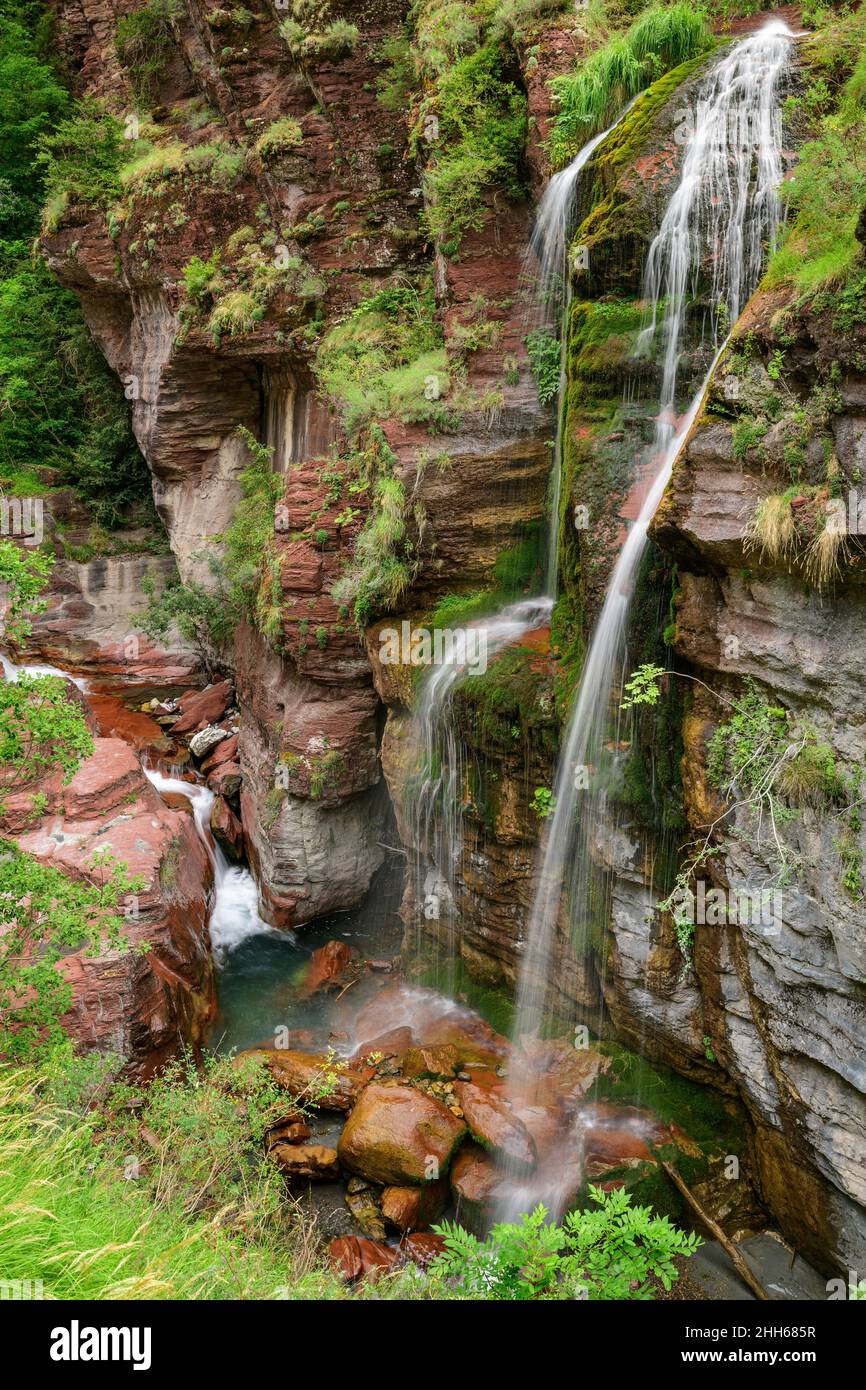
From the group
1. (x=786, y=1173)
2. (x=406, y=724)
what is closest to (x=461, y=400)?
(x=406, y=724)

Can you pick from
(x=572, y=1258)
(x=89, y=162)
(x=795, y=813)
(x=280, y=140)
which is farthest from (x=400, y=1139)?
(x=89, y=162)

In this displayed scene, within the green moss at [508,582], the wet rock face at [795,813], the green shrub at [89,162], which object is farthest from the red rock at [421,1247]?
the green shrub at [89,162]

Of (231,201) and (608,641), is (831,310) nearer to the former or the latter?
(608,641)

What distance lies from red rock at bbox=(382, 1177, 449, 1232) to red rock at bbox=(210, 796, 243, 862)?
646cm

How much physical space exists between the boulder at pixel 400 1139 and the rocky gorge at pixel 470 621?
33 mm

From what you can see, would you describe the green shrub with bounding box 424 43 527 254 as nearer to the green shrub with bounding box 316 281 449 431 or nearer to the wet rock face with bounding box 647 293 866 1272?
the green shrub with bounding box 316 281 449 431

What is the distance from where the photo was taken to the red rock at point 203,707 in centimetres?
1525

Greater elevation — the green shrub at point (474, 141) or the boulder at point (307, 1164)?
the green shrub at point (474, 141)

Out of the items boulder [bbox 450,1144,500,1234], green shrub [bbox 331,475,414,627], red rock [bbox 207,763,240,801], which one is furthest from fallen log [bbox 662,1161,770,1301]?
red rock [bbox 207,763,240,801]

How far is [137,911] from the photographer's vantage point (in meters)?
9.67

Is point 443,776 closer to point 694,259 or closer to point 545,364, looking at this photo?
point 545,364

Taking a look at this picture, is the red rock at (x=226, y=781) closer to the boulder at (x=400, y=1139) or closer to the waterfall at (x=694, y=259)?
the boulder at (x=400, y=1139)

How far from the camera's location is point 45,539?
56.9ft

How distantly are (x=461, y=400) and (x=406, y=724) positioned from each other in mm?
4023
